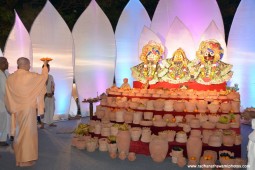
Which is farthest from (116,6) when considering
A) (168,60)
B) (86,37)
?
(168,60)

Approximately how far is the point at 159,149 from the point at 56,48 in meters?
5.39

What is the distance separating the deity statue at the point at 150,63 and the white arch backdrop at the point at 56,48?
2.17 metres

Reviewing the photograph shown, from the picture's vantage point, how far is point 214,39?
8.57 m

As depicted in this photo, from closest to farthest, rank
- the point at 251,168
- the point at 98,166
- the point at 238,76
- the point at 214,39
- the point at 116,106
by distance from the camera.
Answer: the point at 251,168
the point at 98,166
the point at 116,106
the point at 214,39
the point at 238,76

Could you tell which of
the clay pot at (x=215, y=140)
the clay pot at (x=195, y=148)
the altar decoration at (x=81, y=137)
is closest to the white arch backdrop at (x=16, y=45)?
the altar decoration at (x=81, y=137)

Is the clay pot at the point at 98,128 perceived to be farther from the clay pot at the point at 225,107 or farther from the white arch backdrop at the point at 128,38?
the white arch backdrop at the point at 128,38

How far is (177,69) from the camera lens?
8.69 m

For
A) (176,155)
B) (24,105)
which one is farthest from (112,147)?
(24,105)

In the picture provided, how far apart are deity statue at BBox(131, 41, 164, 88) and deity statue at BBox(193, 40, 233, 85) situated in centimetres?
112

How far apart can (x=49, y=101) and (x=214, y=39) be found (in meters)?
4.44

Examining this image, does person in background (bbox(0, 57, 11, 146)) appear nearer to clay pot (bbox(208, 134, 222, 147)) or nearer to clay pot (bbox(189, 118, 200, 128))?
clay pot (bbox(189, 118, 200, 128))

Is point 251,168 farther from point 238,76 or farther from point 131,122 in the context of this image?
point 238,76

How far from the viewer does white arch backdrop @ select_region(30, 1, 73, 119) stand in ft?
31.8

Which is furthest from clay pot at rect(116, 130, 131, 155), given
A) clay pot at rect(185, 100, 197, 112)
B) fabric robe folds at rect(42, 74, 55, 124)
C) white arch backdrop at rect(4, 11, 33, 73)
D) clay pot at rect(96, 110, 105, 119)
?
white arch backdrop at rect(4, 11, 33, 73)
